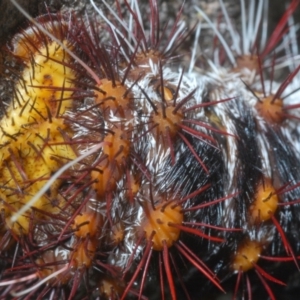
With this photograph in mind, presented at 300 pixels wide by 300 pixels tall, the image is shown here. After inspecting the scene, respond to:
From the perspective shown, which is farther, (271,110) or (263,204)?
(271,110)

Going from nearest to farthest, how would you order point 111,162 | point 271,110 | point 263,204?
1. point 111,162
2. point 263,204
3. point 271,110

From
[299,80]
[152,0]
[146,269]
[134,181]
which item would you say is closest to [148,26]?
[152,0]

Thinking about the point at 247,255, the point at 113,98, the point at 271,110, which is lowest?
the point at 247,255

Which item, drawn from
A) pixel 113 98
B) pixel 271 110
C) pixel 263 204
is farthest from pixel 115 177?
pixel 271 110

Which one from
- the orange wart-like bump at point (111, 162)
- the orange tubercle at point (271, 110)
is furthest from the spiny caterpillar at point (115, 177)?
the orange tubercle at point (271, 110)

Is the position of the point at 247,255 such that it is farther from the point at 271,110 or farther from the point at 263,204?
the point at 271,110

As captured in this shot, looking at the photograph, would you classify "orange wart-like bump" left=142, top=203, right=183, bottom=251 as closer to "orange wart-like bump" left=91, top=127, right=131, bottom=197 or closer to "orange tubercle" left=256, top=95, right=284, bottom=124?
"orange wart-like bump" left=91, top=127, right=131, bottom=197

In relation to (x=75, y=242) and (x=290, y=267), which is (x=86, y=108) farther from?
(x=290, y=267)
